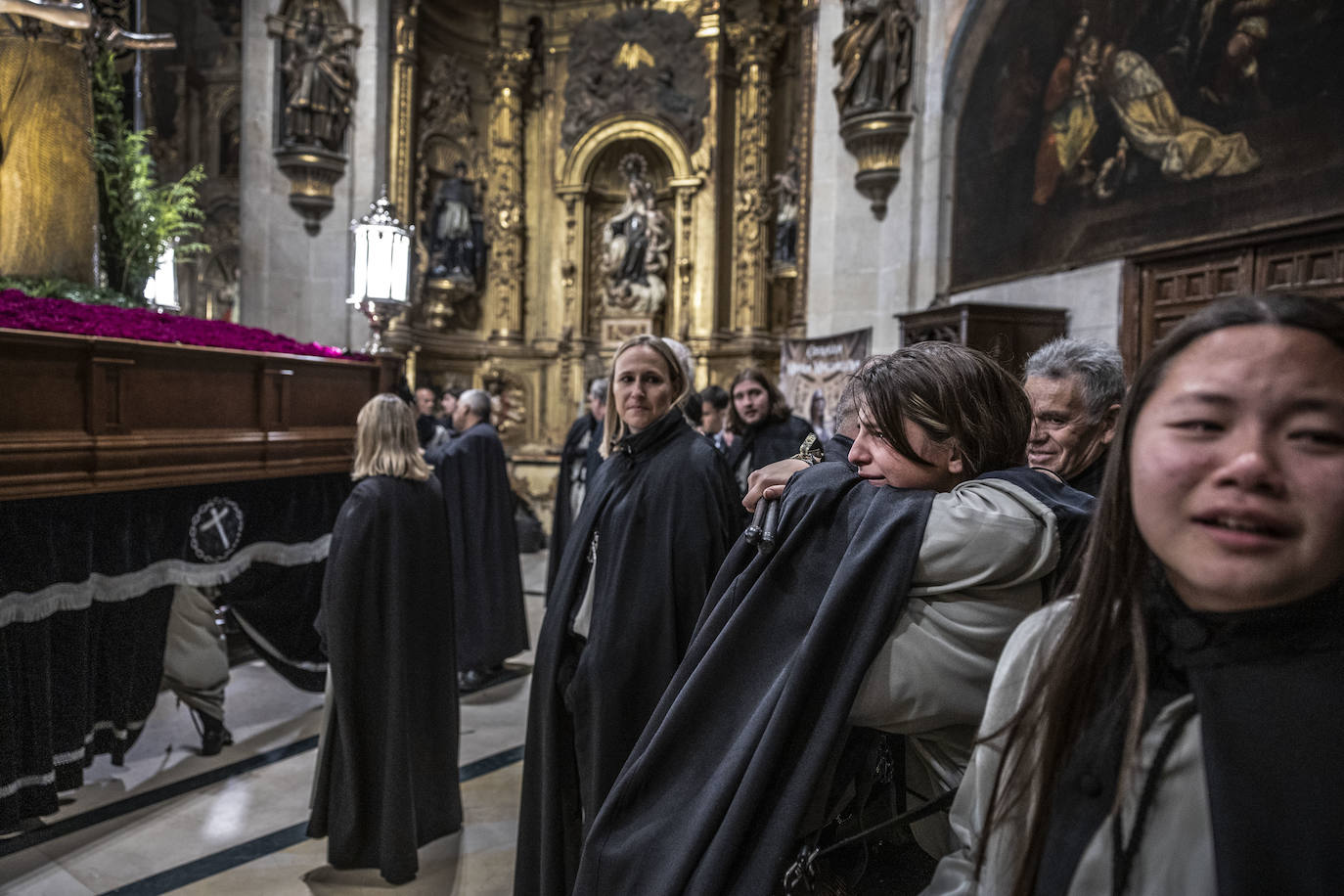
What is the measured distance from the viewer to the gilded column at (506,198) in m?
13.4

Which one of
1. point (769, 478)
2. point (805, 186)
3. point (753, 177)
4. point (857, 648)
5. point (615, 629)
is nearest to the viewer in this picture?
point (857, 648)

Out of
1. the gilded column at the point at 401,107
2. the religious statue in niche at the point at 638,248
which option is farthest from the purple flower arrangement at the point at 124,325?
the religious statue in niche at the point at 638,248

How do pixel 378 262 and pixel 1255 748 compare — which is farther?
pixel 378 262

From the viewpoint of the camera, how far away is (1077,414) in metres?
2.14

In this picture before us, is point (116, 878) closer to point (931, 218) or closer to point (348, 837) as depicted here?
point (348, 837)

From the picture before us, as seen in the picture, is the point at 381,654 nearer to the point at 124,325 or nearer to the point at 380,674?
the point at 380,674

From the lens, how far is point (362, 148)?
11.7 meters

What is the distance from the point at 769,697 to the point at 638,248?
1250 cm

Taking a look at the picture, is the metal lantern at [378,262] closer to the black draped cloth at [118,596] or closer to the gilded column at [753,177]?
the black draped cloth at [118,596]

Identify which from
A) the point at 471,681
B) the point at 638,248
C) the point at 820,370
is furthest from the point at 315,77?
the point at 471,681

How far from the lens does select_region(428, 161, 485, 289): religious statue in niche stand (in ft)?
42.6

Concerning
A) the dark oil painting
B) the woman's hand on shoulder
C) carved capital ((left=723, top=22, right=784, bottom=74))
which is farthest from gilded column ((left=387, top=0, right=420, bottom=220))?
the woman's hand on shoulder

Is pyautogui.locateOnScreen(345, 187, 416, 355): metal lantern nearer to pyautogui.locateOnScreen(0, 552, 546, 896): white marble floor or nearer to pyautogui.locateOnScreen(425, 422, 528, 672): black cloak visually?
pyautogui.locateOnScreen(425, 422, 528, 672): black cloak

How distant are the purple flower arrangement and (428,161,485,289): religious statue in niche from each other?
338 inches
